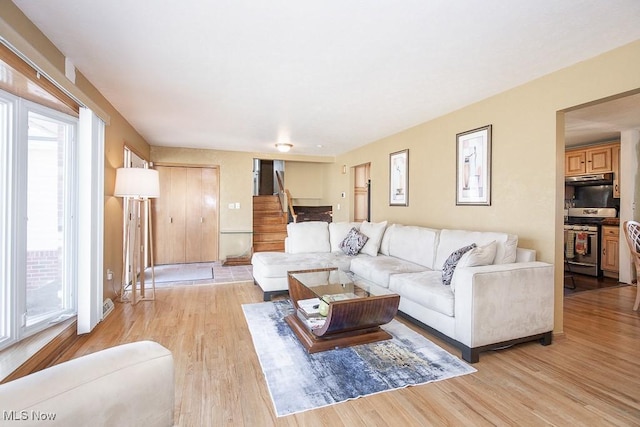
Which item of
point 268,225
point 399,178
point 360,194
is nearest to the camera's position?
point 399,178

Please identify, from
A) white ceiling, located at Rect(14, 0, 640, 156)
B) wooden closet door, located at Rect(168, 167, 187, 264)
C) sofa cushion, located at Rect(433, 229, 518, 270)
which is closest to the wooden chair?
sofa cushion, located at Rect(433, 229, 518, 270)

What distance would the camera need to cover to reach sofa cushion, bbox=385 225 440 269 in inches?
149

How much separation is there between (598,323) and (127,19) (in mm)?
4903

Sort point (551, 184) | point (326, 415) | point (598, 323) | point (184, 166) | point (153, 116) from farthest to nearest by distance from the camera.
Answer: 1. point (184, 166)
2. point (153, 116)
3. point (598, 323)
4. point (551, 184)
5. point (326, 415)

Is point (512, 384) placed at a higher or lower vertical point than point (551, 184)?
lower

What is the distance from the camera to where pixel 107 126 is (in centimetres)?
351

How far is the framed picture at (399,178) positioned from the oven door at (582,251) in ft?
11.3

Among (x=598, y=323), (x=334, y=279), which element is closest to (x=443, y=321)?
(x=334, y=279)

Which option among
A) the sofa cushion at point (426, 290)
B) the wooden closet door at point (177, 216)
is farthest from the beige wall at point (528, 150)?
the wooden closet door at point (177, 216)

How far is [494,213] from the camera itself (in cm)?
345

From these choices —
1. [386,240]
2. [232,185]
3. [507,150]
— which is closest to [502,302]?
[507,150]

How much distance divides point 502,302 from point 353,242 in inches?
95.5

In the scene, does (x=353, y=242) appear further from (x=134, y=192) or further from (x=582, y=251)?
(x=582, y=251)

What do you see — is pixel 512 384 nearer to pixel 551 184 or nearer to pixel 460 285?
pixel 460 285
